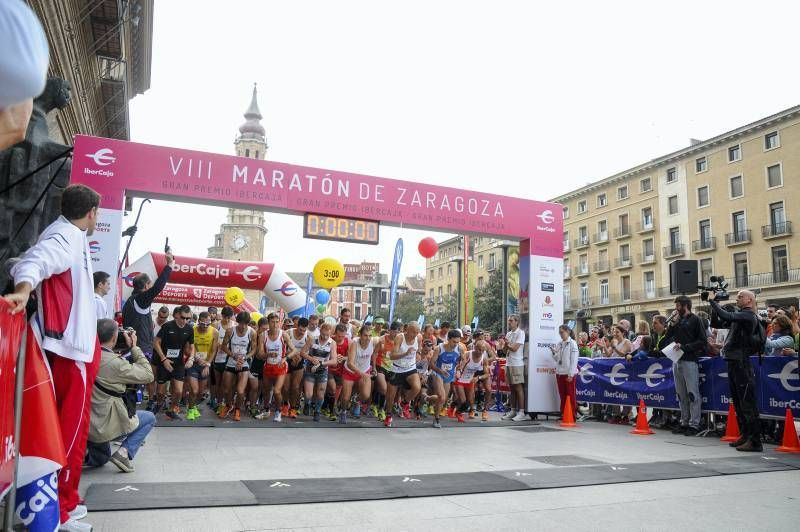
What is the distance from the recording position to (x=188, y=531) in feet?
A: 11.8

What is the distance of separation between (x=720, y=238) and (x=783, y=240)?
4.42 meters

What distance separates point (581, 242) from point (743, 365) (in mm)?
45418

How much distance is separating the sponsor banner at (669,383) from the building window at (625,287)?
37.2 m

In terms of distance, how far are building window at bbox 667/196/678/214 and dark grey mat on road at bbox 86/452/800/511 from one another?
40.5 meters

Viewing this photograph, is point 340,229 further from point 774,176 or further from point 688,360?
point 774,176

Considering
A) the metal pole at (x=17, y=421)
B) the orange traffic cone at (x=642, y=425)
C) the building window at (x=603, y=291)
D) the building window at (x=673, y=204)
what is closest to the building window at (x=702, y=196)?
the building window at (x=673, y=204)

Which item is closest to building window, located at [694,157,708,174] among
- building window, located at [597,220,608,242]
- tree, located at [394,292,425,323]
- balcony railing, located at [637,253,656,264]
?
balcony railing, located at [637,253,656,264]

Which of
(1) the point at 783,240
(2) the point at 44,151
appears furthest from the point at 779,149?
(2) the point at 44,151

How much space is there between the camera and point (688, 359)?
943cm

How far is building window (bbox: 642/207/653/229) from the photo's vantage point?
44844 mm

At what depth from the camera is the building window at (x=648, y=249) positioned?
44.5m

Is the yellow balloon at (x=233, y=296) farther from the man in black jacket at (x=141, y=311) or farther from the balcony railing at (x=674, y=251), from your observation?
the balcony railing at (x=674, y=251)

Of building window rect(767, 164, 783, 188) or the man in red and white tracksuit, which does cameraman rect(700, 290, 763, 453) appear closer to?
the man in red and white tracksuit

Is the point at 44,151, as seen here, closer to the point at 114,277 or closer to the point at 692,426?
the point at 114,277
